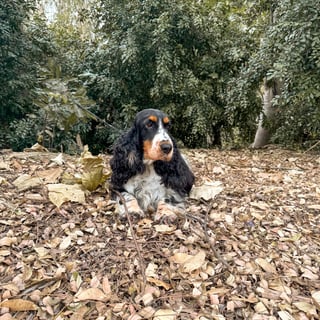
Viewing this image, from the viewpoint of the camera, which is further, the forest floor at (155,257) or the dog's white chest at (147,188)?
the dog's white chest at (147,188)

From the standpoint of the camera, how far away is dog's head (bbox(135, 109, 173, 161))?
229 cm

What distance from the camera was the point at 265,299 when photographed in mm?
1841

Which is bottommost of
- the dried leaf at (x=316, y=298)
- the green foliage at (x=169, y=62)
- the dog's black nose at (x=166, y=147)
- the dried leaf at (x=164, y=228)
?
the dried leaf at (x=316, y=298)

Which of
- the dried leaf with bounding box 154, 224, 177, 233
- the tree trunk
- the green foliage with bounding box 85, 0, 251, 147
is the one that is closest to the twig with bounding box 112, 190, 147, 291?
the dried leaf with bounding box 154, 224, 177, 233

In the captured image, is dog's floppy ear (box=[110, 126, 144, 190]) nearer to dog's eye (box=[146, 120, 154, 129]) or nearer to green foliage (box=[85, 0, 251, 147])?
dog's eye (box=[146, 120, 154, 129])

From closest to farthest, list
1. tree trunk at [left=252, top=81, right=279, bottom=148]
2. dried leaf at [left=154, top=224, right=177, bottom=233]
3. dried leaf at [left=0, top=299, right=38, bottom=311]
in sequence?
dried leaf at [left=0, top=299, right=38, bottom=311]
dried leaf at [left=154, top=224, right=177, bottom=233]
tree trunk at [left=252, top=81, right=279, bottom=148]

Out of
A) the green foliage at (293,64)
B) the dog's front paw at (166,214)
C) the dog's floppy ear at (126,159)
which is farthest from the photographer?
the green foliage at (293,64)

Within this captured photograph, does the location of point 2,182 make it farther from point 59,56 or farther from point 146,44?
point 59,56

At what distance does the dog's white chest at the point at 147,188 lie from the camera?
2586mm

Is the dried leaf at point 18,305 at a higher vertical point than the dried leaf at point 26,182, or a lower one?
lower

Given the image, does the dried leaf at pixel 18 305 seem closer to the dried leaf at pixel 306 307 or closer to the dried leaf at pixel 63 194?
the dried leaf at pixel 63 194

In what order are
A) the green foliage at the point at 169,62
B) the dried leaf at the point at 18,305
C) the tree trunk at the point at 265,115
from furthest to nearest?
the tree trunk at the point at 265,115 → the green foliage at the point at 169,62 → the dried leaf at the point at 18,305

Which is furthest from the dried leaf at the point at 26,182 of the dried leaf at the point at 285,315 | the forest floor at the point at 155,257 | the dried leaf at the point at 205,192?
the dried leaf at the point at 285,315

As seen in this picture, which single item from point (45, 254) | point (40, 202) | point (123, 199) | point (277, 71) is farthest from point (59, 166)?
point (277, 71)
